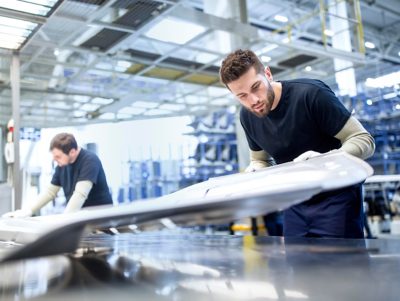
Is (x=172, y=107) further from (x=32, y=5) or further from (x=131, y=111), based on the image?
(x=32, y=5)

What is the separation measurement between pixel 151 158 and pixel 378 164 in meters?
4.05

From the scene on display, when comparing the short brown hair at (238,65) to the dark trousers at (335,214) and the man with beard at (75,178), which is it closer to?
the dark trousers at (335,214)

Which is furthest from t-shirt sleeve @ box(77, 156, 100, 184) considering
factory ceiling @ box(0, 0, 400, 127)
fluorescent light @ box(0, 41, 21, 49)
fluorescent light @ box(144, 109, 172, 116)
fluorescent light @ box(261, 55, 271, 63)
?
fluorescent light @ box(144, 109, 172, 116)

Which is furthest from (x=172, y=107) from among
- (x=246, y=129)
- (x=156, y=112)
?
(x=246, y=129)

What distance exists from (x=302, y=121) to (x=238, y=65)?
0.28 m

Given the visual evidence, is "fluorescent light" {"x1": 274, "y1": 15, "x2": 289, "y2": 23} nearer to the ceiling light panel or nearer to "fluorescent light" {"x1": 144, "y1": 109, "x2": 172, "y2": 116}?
the ceiling light panel

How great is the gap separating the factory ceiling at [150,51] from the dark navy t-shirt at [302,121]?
3.98ft

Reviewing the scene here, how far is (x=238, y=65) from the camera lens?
1.20 metres

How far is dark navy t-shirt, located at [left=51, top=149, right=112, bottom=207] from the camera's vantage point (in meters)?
2.11

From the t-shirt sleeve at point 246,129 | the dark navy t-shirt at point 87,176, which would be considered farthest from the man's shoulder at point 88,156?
the t-shirt sleeve at point 246,129

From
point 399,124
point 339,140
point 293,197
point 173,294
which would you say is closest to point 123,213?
point 173,294

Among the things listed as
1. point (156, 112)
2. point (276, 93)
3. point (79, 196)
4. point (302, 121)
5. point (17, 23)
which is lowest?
point (79, 196)

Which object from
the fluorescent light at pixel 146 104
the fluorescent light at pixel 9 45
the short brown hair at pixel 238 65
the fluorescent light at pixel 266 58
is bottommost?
the short brown hair at pixel 238 65

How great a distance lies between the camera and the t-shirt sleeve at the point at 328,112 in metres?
1.17
